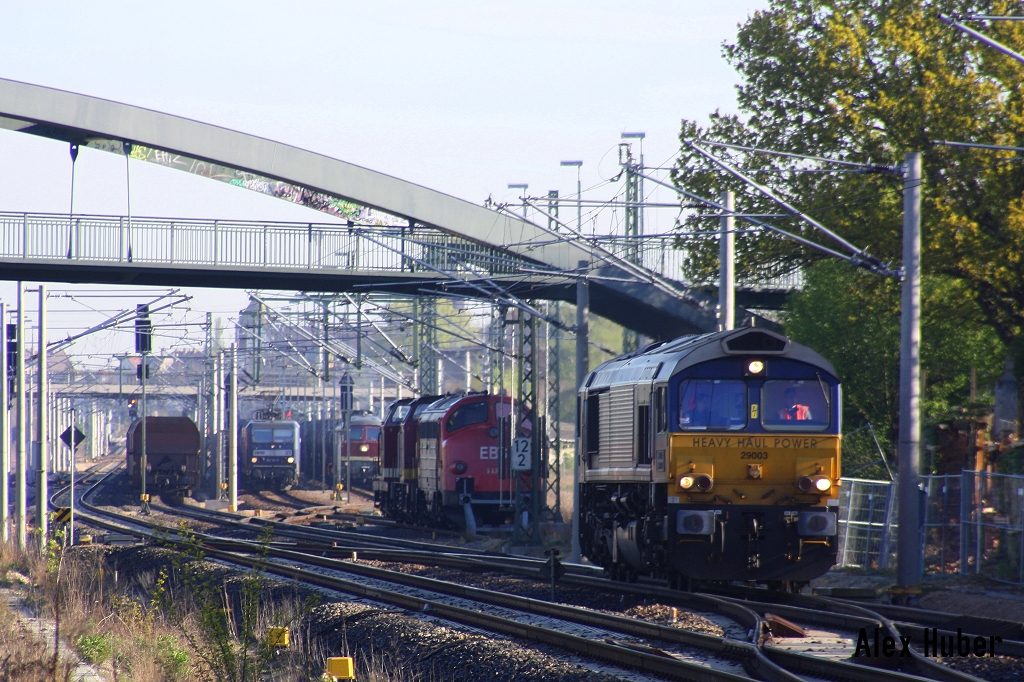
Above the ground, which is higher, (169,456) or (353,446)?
(169,456)

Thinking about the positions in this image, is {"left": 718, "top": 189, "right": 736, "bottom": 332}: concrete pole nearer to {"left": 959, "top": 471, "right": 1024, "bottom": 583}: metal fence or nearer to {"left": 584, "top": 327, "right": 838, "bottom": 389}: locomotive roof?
{"left": 959, "top": 471, "right": 1024, "bottom": 583}: metal fence

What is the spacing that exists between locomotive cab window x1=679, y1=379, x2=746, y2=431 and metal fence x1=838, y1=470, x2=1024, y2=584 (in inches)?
208

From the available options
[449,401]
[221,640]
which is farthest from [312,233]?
[221,640]

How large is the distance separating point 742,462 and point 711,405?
83 cm

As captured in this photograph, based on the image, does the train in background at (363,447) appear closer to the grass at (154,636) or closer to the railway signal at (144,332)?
the railway signal at (144,332)

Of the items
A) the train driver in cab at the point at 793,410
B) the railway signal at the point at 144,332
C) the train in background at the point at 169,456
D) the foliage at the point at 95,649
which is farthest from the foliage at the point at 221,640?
the train in background at the point at 169,456

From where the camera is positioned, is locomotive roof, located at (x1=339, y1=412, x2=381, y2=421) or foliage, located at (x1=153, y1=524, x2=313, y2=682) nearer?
foliage, located at (x1=153, y1=524, x2=313, y2=682)

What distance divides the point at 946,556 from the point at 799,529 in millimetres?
8281

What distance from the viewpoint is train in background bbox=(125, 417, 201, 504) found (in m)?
54.7

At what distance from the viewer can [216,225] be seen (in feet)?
101

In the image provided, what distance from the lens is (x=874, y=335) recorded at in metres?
29.8

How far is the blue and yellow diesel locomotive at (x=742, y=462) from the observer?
16.2 metres

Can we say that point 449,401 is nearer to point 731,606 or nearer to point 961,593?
point 961,593

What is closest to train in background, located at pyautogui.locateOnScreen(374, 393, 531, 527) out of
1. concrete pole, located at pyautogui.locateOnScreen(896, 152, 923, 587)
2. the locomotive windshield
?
concrete pole, located at pyautogui.locateOnScreen(896, 152, 923, 587)
